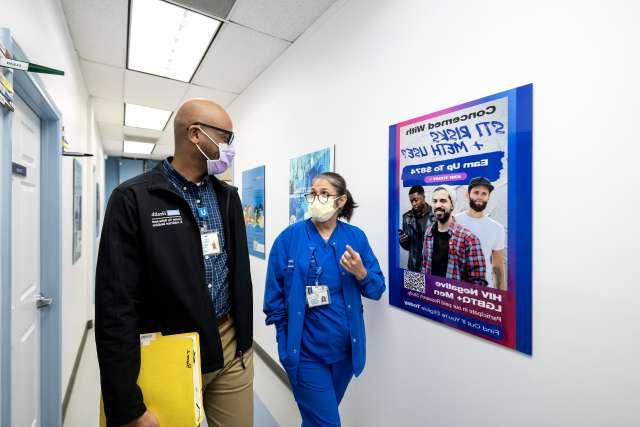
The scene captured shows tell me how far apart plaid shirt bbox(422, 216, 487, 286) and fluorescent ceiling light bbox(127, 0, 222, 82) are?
2313 mm

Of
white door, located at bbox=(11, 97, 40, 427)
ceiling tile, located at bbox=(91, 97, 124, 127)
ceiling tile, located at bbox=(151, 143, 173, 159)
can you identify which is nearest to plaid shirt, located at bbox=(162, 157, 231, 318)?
white door, located at bbox=(11, 97, 40, 427)

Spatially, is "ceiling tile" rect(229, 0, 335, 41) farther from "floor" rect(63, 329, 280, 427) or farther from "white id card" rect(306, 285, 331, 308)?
"floor" rect(63, 329, 280, 427)

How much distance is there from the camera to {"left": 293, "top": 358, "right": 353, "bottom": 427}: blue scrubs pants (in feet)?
4.78

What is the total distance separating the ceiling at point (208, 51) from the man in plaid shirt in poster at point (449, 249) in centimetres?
170

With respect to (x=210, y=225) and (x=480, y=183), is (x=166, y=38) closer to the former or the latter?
(x=210, y=225)

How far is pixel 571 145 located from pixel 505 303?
1.99ft

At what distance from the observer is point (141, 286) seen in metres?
1.01

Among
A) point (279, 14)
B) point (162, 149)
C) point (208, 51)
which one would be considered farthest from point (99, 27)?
point (162, 149)

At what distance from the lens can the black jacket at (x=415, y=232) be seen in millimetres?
1488

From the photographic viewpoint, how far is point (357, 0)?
1.96 m

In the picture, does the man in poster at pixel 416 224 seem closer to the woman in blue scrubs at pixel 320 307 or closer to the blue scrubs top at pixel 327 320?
the woman in blue scrubs at pixel 320 307

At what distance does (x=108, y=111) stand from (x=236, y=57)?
2.78m

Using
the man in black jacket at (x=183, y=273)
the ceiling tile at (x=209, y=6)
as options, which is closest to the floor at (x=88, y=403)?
the man in black jacket at (x=183, y=273)

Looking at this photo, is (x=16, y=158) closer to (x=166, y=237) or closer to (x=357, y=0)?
(x=166, y=237)
